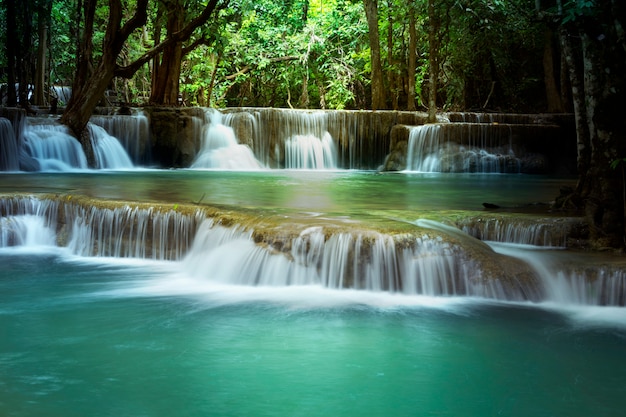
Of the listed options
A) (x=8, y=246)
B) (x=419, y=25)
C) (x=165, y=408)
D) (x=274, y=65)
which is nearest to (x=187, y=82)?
(x=274, y=65)

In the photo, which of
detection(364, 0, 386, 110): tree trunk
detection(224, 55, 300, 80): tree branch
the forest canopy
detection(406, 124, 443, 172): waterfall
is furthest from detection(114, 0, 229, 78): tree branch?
detection(224, 55, 300, 80): tree branch

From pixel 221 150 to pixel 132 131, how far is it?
2.25m

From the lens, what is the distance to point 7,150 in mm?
15016

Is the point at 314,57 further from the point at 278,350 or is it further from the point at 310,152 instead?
the point at 278,350

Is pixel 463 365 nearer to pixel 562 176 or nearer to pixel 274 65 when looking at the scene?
pixel 562 176

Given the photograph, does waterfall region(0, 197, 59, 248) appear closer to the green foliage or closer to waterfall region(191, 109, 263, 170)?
the green foliage

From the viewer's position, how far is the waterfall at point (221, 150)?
60.7 feet

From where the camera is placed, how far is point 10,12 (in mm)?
17891

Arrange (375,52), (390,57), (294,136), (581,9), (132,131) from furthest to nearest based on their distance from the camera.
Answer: (390,57) → (375,52) → (294,136) → (132,131) → (581,9)

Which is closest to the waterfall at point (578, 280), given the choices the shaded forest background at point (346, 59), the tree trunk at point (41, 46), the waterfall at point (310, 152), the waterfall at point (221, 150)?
the shaded forest background at point (346, 59)

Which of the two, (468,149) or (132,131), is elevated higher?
(132,131)

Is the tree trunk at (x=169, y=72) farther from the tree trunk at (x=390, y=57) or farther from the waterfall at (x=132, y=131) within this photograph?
the tree trunk at (x=390, y=57)

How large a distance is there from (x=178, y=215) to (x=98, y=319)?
223cm

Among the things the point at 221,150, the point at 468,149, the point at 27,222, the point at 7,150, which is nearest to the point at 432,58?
the point at 468,149
